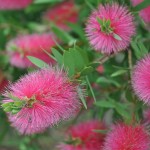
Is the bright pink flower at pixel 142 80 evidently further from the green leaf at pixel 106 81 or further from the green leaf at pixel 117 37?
the green leaf at pixel 106 81

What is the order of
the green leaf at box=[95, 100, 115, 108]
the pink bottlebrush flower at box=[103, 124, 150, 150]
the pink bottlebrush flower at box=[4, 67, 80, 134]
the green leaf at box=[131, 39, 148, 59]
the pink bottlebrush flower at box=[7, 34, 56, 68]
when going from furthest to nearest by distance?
1. the pink bottlebrush flower at box=[7, 34, 56, 68]
2. the green leaf at box=[95, 100, 115, 108]
3. the green leaf at box=[131, 39, 148, 59]
4. the pink bottlebrush flower at box=[103, 124, 150, 150]
5. the pink bottlebrush flower at box=[4, 67, 80, 134]

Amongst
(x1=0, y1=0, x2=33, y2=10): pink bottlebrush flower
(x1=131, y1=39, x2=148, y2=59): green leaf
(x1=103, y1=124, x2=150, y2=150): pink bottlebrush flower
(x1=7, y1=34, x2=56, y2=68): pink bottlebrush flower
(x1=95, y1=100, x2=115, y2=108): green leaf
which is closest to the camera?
(x1=103, y1=124, x2=150, y2=150): pink bottlebrush flower

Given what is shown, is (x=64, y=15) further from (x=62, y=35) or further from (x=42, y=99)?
(x=42, y=99)

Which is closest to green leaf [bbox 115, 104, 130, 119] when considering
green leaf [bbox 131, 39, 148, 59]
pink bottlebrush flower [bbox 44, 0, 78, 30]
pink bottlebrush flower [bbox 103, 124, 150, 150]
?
pink bottlebrush flower [bbox 103, 124, 150, 150]

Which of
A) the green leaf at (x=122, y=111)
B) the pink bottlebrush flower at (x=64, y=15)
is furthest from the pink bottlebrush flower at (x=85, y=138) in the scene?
the pink bottlebrush flower at (x=64, y=15)

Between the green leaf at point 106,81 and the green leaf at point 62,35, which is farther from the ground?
the green leaf at point 62,35

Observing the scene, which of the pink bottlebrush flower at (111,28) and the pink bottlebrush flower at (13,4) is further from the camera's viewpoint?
the pink bottlebrush flower at (13,4)

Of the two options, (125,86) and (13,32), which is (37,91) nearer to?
(125,86)

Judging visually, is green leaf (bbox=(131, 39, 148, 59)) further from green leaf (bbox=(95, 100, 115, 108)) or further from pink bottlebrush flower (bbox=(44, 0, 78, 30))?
pink bottlebrush flower (bbox=(44, 0, 78, 30))

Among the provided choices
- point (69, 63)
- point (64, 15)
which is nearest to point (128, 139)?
point (69, 63)
